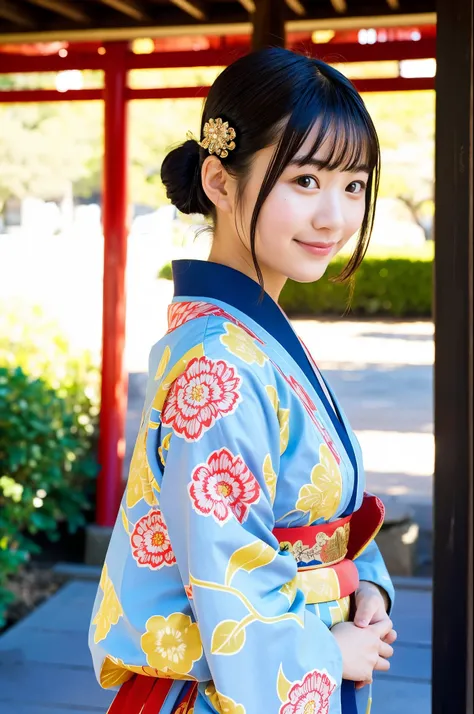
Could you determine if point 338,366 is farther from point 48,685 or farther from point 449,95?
point 449,95

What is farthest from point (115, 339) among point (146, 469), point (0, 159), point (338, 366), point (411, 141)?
point (411, 141)

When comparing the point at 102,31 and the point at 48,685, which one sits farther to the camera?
the point at 102,31

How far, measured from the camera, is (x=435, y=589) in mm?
2275

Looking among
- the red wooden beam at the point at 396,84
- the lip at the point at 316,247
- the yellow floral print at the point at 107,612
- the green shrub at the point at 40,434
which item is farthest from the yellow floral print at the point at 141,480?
the red wooden beam at the point at 396,84

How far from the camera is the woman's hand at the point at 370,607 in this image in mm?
1335

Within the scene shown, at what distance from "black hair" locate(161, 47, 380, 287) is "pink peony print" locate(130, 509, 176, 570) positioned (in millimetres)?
340

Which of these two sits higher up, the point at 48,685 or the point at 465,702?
the point at 465,702

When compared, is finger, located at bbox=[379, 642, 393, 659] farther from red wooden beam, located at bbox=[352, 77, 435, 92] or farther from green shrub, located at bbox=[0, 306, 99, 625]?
red wooden beam, located at bbox=[352, 77, 435, 92]

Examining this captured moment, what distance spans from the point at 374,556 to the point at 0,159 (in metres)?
9.29

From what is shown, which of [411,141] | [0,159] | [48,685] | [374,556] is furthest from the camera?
[411,141]

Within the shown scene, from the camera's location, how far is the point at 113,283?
190 inches

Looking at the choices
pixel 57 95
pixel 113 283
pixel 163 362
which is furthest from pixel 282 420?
pixel 57 95

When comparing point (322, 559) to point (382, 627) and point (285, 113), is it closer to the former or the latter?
point (382, 627)

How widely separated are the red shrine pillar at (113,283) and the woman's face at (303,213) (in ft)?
11.7
